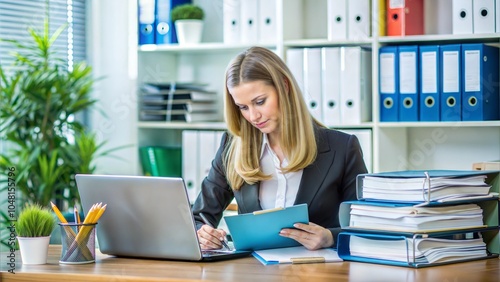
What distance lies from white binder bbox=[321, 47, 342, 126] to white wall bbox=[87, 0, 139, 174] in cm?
107

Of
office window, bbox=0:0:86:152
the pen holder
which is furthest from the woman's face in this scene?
office window, bbox=0:0:86:152

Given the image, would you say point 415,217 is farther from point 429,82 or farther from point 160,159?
point 160,159

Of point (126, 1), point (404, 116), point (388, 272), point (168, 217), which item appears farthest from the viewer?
point (126, 1)

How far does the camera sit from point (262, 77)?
2457 mm

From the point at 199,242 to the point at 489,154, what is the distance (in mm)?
1947

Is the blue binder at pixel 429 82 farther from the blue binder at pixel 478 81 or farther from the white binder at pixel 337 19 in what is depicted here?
the white binder at pixel 337 19

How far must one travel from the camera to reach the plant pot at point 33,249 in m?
2.11

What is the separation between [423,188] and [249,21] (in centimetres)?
212

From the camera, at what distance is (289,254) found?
2.10m

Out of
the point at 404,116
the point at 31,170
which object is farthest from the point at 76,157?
the point at 404,116

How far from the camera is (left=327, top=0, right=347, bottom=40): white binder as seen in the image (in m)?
3.64

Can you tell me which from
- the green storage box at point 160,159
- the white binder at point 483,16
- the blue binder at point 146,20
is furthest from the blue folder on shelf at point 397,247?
the blue binder at point 146,20

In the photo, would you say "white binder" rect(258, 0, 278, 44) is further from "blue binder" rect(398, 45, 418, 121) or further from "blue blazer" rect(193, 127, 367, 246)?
"blue blazer" rect(193, 127, 367, 246)

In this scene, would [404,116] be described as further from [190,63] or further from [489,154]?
[190,63]
